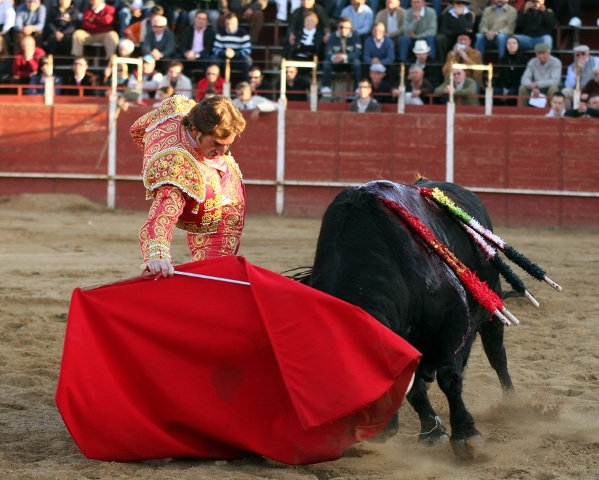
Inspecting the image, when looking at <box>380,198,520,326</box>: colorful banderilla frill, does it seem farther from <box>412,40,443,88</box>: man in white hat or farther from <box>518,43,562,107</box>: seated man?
<box>412,40,443,88</box>: man in white hat

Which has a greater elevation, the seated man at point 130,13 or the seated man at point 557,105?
the seated man at point 130,13

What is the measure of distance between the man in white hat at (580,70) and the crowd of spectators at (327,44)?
1 centimetres

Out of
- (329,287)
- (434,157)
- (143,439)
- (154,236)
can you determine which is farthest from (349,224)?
(434,157)

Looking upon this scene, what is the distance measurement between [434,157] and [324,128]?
1.26 m

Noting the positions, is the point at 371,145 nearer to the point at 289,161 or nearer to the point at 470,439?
the point at 289,161

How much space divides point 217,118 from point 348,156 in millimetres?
8500

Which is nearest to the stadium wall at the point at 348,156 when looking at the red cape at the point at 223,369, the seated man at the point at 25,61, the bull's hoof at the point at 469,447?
the seated man at the point at 25,61

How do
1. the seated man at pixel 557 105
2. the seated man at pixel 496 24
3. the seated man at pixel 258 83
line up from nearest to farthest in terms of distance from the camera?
the seated man at pixel 557 105 → the seated man at pixel 258 83 → the seated man at pixel 496 24

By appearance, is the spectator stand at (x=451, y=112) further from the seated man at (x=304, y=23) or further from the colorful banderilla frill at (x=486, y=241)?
the colorful banderilla frill at (x=486, y=241)

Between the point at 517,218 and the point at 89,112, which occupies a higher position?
the point at 89,112

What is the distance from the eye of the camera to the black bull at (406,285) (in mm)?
3160

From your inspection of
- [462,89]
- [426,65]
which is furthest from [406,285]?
[426,65]

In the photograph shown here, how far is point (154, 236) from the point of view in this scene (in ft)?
11.0

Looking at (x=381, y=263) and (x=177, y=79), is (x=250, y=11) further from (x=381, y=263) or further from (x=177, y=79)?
(x=381, y=263)
